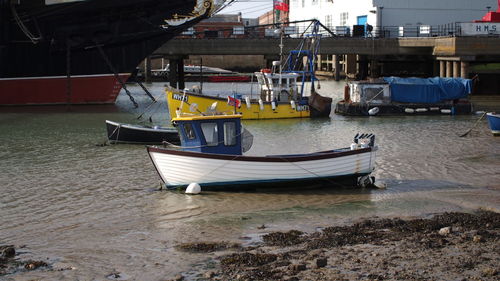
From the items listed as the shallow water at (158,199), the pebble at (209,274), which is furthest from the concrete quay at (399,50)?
the pebble at (209,274)

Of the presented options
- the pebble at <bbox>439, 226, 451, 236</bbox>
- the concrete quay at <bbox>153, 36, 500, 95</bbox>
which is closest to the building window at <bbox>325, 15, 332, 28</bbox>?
the concrete quay at <bbox>153, 36, 500, 95</bbox>

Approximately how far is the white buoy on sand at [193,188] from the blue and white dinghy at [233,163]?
123mm

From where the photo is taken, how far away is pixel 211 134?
17.4 metres

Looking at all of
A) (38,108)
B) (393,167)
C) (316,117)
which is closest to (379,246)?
(393,167)

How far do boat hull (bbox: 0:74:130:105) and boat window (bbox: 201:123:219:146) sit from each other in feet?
68.2

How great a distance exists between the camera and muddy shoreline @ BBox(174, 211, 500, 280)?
11.2 meters

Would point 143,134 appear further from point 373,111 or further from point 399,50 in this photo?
point 399,50

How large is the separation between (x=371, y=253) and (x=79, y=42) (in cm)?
2728

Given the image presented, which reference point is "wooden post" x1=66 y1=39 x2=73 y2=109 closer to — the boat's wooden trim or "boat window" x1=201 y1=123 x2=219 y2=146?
"boat window" x1=201 y1=123 x2=219 y2=146

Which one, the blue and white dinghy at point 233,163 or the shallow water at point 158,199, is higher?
the blue and white dinghy at point 233,163

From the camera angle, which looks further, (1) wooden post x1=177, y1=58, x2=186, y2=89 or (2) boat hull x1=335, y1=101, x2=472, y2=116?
(1) wooden post x1=177, y1=58, x2=186, y2=89

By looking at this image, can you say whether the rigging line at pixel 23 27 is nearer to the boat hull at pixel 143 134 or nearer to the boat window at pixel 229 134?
the boat hull at pixel 143 134

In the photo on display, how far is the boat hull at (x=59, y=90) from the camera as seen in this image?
122 feet

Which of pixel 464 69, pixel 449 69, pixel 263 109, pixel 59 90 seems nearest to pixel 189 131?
pixel 263 109
